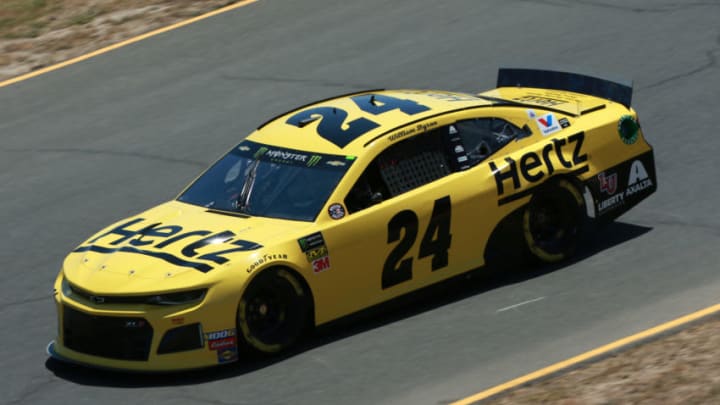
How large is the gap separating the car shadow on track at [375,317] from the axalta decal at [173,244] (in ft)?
2.50

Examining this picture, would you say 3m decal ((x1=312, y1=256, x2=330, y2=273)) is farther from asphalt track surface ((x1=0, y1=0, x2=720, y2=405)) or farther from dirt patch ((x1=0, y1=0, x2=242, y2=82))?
dirt patch ((x1=0, y1=0, x2=242, y2=82))

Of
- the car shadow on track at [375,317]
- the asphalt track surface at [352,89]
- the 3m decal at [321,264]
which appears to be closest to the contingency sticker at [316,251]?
the 3m decal at [321,264]

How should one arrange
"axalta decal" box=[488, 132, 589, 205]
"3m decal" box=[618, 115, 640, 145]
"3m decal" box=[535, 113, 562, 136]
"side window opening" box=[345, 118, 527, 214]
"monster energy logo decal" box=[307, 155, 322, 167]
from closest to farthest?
"side window opening" box=[345, 118, 527, 214], "monster energy logo decal" box=[307, 155, 322, 167], "axalta decal" box=[488, 132, 589, 205], "3m decal" box=[535, 113, 562, 136], "3m decal" box=[618, 115, 640, 145]

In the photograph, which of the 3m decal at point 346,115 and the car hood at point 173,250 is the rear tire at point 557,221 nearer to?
the 3m decal at point 346,115

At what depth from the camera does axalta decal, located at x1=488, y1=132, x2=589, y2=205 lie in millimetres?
10180

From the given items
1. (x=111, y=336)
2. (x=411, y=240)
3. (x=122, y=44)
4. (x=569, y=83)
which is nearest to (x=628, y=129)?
(x=569, y=83)

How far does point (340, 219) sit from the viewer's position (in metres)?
9.30

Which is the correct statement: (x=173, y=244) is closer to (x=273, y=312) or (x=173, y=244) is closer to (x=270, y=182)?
(x=273, y=312)

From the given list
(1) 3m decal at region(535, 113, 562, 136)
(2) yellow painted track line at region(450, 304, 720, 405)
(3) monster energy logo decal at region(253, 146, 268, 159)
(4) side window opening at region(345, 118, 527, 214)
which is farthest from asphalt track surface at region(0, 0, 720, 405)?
(3) monster energy logo decal at region(253, 146, 268, 159)

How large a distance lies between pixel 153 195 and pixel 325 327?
13.4ft

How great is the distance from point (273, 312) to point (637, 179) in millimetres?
3663

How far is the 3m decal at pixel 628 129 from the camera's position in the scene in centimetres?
1095

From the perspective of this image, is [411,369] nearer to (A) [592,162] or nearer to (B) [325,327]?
(B) [325,327]

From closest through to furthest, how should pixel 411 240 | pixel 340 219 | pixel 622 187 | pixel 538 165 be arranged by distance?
pixel 340 219, pixel 411 240, pixel 538 165, pixel 622 187
